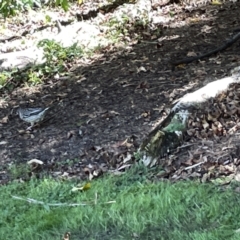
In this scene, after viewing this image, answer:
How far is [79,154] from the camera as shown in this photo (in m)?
6.07

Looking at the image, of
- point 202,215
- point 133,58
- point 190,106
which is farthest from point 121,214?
point 133,58

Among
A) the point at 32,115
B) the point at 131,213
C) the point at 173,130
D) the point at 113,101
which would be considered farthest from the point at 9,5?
the point at 131,213

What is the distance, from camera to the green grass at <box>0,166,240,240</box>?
160 inches

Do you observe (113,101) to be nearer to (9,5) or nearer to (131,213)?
(9,5)

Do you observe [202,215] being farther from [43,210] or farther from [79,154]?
[79,154]

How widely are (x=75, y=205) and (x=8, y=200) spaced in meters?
0.74

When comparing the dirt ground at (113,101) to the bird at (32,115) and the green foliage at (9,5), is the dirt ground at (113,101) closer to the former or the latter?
the bird at (32,115)

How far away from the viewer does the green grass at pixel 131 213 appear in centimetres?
405

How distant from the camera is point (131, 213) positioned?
14.3 ft

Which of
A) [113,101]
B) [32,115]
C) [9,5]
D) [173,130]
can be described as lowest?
[113,101]

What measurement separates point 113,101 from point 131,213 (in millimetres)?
3188

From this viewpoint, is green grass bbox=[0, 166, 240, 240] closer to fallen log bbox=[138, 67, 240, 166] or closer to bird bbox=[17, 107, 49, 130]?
fallen log bbox=[138, 67, 240, 166]

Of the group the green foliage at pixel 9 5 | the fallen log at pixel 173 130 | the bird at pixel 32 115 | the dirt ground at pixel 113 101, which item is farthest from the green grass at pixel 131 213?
the green foliage at pixel 9 5

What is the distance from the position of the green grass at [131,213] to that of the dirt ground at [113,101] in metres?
0.44
